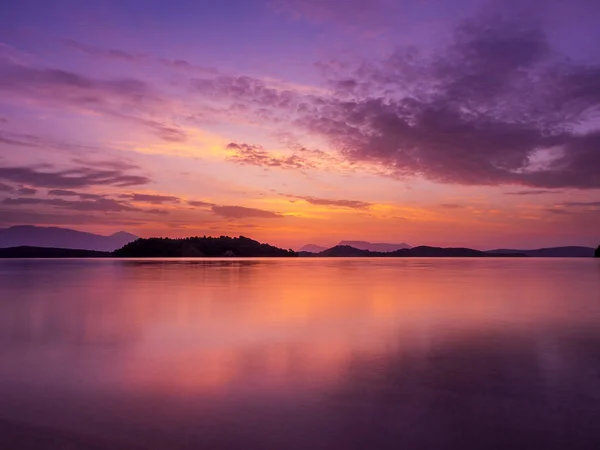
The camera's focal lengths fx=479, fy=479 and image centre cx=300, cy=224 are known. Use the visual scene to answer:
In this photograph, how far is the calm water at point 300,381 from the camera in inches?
291

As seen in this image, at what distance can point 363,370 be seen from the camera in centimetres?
1169

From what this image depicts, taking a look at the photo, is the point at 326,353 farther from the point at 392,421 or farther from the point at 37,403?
the point at 37,403

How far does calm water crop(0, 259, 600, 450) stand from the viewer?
7379mm

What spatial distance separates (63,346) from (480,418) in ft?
40.5

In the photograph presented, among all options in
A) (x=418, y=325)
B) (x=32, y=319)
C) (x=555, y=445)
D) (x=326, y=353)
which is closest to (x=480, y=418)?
(x=555, y=445)

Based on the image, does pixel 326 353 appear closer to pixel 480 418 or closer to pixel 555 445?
pixel 480 418

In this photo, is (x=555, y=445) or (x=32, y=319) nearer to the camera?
(x=555, y=445)

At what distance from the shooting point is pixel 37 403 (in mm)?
8969

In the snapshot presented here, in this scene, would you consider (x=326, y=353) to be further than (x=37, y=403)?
Yes

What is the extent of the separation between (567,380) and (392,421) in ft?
17.1

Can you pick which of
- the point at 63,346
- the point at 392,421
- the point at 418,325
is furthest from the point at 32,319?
the point at 392,421

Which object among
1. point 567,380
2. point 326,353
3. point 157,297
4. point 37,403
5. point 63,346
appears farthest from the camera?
point 157,297

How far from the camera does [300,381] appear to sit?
1064cm

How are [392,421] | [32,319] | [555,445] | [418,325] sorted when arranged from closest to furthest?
[555,445] < [392,421] < [418,325] < [32,319]
